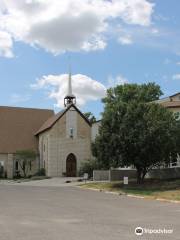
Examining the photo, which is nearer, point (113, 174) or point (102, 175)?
point (113, 174)

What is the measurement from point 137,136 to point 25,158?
33853 mm

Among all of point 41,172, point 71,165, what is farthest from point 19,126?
point 71,165

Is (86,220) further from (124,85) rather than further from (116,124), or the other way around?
(124,85)

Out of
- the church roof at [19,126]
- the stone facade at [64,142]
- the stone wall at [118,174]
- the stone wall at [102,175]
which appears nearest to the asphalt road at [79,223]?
the stone wall at [118,174]

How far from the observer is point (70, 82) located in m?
74.8

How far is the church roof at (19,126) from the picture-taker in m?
69.8

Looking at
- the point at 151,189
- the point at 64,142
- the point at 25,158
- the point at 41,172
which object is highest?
the point at 64,142

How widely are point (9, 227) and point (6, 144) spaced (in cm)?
5612

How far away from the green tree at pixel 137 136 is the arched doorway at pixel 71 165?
1074 inches

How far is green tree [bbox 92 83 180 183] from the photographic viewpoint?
36.5m

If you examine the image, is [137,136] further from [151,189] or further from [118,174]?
[118,174]

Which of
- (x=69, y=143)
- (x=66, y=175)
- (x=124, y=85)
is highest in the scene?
(x=124, y=85)

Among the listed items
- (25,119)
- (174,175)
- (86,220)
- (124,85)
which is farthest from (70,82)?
(86,220)

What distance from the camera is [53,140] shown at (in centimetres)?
6562
